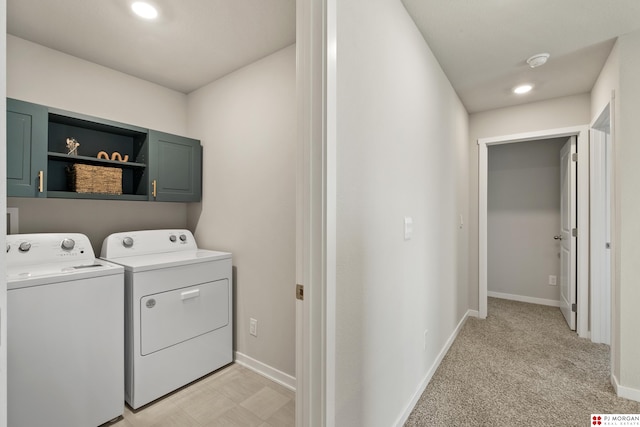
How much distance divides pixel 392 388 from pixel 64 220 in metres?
2.56

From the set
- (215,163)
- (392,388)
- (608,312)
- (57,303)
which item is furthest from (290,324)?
(608,312)

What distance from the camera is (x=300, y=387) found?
3.70 feet

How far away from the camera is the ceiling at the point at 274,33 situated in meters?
1.72

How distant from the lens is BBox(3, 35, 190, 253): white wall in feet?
6.72

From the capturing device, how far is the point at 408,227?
68.9 inches

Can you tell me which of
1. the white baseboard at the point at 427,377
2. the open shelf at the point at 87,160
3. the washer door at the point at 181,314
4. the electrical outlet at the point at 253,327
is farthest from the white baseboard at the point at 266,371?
the open shelf at the point at 87,160

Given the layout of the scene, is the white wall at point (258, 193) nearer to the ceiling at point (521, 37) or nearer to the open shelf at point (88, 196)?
the open shelf at point (88, 196)

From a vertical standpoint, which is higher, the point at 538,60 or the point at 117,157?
the point at 538,60

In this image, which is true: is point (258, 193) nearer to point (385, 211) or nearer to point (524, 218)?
point (385, 211)

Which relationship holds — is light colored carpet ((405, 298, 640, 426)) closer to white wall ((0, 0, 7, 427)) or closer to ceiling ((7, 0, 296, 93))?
white wall ((0, 0, 7, 427))

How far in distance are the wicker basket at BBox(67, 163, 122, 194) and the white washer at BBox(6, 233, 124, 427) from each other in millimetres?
402

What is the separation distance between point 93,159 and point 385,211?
2.14m

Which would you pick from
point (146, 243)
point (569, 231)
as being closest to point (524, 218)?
point (569, 231)

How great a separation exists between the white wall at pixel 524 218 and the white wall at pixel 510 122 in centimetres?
84
